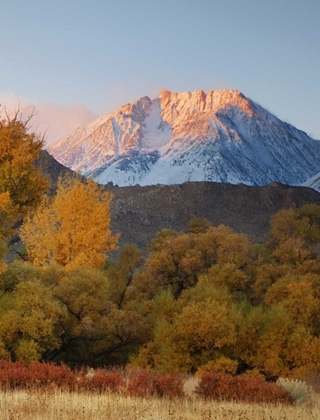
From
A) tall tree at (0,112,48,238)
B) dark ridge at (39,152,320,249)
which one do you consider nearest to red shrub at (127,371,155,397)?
tall tree at (0,112,48,238)

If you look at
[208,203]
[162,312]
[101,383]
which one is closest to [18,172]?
[162,312]

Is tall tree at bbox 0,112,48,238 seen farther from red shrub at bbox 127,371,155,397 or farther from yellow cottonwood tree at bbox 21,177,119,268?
red shrub at bbox 127,371,155,397

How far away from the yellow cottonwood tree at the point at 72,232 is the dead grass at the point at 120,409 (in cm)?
2243

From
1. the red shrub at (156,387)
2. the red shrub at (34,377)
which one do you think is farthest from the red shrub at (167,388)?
the red shrub at (34,377)

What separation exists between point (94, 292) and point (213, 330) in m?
5.82

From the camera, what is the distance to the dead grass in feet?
33.3

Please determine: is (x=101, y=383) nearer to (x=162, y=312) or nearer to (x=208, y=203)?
(x=162, y=312)

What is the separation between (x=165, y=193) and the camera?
13825 centimetres

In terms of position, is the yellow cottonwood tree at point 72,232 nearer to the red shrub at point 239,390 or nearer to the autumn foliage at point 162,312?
the autumn foliage at point 162,312

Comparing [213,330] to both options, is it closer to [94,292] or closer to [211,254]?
[94,292]

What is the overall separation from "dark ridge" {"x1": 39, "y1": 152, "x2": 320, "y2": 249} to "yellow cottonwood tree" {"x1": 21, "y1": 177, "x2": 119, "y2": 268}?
78311mm

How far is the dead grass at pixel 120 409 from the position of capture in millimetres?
10148

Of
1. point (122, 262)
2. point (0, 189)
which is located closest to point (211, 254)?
point (122, 262)

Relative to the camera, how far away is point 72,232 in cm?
3534
